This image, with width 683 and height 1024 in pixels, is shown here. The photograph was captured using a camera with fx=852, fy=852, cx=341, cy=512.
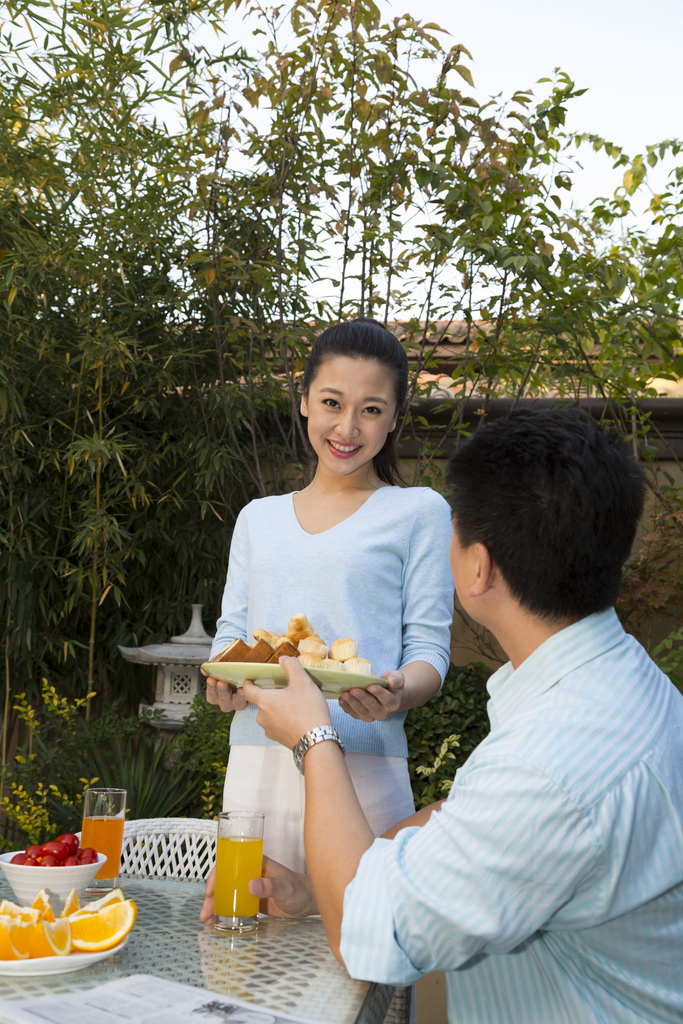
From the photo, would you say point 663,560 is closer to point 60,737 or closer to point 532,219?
point 532,219

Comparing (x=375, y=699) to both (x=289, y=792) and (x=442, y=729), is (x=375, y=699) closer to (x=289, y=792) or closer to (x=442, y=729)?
(x=289, y=792)

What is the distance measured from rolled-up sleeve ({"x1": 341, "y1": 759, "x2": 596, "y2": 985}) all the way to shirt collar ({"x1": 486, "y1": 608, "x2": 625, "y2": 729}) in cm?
16

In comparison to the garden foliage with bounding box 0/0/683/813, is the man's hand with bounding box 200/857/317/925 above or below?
below

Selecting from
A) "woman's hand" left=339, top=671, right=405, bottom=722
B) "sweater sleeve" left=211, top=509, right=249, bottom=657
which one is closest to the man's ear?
"woman's hand" left=339, top=671, right=405, bottom=722

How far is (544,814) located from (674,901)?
0.22 m

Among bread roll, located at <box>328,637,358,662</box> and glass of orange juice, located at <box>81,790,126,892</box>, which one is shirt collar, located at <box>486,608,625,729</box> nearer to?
bread roll, located at <box>328,637,358,662</box>

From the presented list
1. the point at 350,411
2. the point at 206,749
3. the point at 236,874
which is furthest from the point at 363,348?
the point at 206,749

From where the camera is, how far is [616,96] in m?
5.20

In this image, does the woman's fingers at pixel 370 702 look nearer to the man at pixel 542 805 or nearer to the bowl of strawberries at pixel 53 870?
the man at pixel 542 805

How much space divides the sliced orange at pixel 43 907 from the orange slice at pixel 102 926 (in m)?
0.04

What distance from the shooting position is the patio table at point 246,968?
99cm

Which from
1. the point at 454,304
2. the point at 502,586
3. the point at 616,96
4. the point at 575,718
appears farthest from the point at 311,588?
the point at 616,96

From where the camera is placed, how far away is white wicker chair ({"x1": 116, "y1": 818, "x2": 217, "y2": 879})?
1.81m

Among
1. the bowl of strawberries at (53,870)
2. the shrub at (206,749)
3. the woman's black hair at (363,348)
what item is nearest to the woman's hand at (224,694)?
the bowl of strawberries at (53,870)
